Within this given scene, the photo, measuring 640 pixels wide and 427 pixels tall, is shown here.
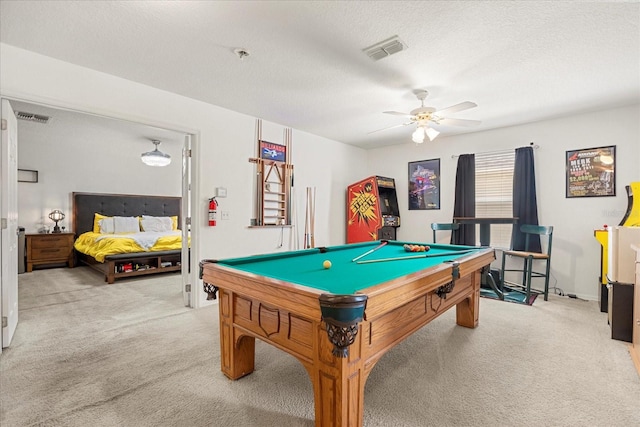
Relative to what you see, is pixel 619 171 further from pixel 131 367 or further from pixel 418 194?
pixel 131 367

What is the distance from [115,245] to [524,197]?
6.34m

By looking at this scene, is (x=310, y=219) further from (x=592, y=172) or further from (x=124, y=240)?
(x=592, y=172)

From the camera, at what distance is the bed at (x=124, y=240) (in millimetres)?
4881

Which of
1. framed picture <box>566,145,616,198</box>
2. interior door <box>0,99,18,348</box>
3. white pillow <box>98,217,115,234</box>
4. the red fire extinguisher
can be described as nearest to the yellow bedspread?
white pillow <box>98,217,115,234</box>

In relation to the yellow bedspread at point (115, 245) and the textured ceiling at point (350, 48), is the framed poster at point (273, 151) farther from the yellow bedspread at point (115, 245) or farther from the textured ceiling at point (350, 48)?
the yellow bedspread at point (115, 245)

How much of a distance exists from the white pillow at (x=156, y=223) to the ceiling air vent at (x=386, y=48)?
621 cm

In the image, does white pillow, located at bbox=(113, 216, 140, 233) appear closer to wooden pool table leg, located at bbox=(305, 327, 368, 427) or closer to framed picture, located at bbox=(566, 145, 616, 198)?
wooden pool table leg, located at bbox=(305, 327, 368, 427)

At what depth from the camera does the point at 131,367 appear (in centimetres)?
215

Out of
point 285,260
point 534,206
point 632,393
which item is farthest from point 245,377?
point 534,206

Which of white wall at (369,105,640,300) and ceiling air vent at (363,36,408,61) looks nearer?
ceiling air vent at (363,36,408,61)

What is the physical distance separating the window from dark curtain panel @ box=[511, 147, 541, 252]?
0.46 feet

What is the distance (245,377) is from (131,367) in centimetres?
86

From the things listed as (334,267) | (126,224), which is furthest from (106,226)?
(334,267)

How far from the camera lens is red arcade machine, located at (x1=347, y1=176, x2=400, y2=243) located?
16.7ft
